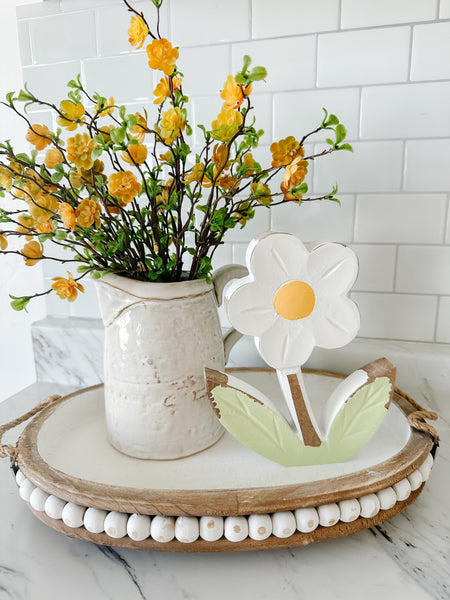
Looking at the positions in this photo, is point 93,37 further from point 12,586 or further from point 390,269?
point 12,586

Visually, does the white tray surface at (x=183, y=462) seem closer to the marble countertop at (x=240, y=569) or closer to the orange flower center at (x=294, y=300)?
the marble countertop at (x=240, y=569)

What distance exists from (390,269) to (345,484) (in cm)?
43

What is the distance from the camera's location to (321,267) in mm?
592

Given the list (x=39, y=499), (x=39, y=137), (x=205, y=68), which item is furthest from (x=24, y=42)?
(x=39, y=499)

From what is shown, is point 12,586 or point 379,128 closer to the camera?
point 12,586

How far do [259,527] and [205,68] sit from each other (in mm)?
733

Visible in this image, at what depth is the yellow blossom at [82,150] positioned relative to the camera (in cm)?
54

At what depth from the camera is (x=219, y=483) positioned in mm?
612

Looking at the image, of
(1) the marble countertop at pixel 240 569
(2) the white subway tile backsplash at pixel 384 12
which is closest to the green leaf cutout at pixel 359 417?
(1) the marble countertop at pixel 240 569

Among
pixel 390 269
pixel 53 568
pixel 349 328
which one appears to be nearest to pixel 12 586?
pixel 53 568

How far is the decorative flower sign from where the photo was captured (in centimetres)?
58

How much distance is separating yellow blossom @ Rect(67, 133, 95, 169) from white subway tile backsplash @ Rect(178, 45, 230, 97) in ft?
1.27

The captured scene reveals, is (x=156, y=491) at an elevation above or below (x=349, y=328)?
below

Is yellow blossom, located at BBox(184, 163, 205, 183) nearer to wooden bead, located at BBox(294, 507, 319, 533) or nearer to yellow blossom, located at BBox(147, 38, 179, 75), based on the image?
yellow blossom, located at BBox(147, 38, 179, 75)
